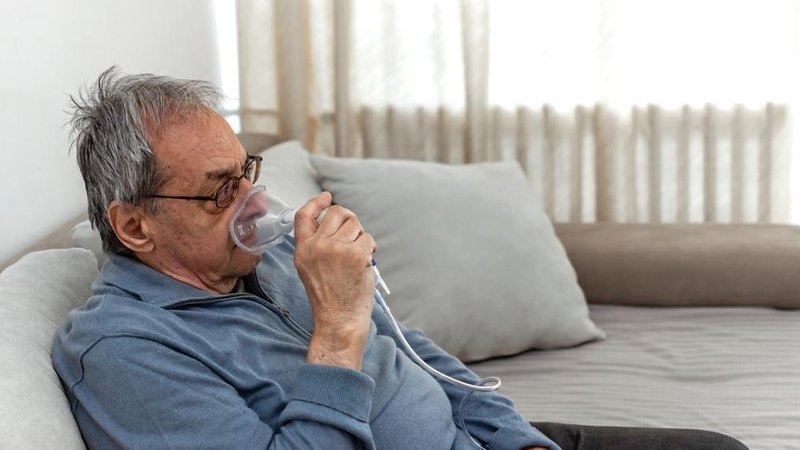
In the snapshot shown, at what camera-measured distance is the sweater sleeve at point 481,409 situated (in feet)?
5.18

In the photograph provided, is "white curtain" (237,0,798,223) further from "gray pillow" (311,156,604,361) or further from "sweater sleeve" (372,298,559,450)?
"sweater sleeve" (372,298,559,450)

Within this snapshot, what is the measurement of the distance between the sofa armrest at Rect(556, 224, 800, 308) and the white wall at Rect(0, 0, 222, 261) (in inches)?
47.2

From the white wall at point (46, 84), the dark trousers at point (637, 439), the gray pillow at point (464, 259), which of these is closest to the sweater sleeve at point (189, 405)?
the dark trousers at point (637, 439)

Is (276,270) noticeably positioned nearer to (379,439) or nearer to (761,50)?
(379,439)

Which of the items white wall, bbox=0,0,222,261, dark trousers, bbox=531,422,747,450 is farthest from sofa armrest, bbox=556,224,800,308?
white wall, bbox=0,0,222,261

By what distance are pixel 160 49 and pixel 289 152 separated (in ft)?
1.50

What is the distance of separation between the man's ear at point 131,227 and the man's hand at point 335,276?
0.71 feet

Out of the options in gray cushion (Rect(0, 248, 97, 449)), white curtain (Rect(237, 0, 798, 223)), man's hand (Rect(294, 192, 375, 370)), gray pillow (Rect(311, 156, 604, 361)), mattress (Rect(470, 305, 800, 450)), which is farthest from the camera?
white curtain (Rect(237, 0, 798, 223))

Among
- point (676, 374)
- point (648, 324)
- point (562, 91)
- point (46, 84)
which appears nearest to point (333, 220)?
point (46, 84)

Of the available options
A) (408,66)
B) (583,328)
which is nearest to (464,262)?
(583,328)

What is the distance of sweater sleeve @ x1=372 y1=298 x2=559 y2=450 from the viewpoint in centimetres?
158

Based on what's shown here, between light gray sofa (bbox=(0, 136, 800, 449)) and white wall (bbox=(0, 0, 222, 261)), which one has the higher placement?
white wall (bbox=(0, 0, 222, 261))

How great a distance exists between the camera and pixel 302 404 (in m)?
1.29

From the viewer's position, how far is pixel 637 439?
165 centimetres
